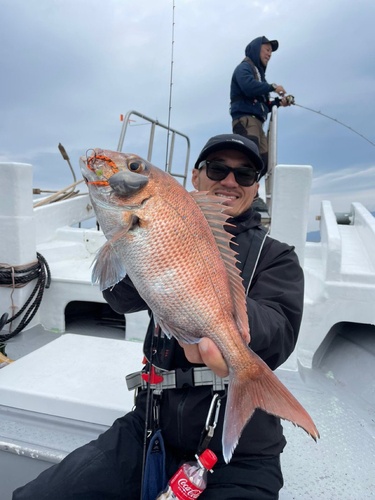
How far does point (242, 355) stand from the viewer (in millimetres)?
1288

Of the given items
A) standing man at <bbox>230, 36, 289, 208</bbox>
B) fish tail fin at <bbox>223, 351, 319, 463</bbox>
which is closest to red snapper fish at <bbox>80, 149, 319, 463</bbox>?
fish tail fin at <bbox>223, 351, 319, 463</bbox>

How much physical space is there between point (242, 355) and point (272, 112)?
16.7ft

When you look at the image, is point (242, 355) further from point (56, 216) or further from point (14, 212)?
point (56, 216)

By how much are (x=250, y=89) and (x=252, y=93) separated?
7 centimetres

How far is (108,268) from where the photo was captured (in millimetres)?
1358

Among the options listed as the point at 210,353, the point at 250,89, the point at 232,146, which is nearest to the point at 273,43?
the point at 250,89

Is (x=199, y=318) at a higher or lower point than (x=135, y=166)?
lower

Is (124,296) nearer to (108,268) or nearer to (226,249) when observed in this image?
(108,268)

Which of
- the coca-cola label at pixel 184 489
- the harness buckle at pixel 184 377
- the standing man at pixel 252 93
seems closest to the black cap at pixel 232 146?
the harness buckle at pixel 184 377

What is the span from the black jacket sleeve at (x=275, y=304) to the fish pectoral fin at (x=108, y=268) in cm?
55

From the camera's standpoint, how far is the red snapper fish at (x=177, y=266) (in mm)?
1246

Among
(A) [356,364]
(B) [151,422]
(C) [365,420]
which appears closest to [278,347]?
(B) [151,422]

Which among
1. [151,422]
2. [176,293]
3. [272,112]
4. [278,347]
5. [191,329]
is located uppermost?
[272,112]

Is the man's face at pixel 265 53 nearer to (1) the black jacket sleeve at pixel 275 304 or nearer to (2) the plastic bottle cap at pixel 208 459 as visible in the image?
(1) the black jacket sleeve at pixel 275 304
